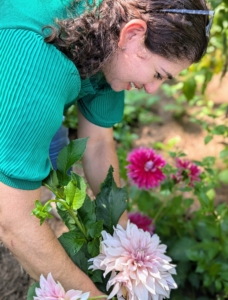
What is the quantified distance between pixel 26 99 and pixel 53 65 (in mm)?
92

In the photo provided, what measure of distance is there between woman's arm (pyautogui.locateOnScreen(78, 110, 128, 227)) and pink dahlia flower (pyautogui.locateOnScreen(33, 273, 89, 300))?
46 centimetres

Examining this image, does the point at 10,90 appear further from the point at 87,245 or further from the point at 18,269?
the point at 18,269

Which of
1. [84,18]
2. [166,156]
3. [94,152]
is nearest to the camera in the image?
[84,18]

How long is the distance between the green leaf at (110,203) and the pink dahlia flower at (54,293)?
222mm

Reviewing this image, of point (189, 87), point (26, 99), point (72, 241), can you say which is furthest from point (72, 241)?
point (189, 87)

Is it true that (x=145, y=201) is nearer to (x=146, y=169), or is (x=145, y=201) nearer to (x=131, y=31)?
(x=146, y=169)

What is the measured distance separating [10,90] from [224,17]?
3.73 ft

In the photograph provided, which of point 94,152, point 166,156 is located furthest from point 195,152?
point 94,152

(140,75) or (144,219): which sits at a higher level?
(140,75)

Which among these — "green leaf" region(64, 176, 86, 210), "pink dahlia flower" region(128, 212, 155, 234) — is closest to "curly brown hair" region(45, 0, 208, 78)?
"green leaf" region(64, 176, 86, 210)

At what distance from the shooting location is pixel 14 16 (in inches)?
36.4

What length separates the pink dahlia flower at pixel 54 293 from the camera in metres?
0.92

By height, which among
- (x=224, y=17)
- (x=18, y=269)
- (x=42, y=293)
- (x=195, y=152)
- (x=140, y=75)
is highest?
(x=140, y=75)

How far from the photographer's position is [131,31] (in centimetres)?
97
